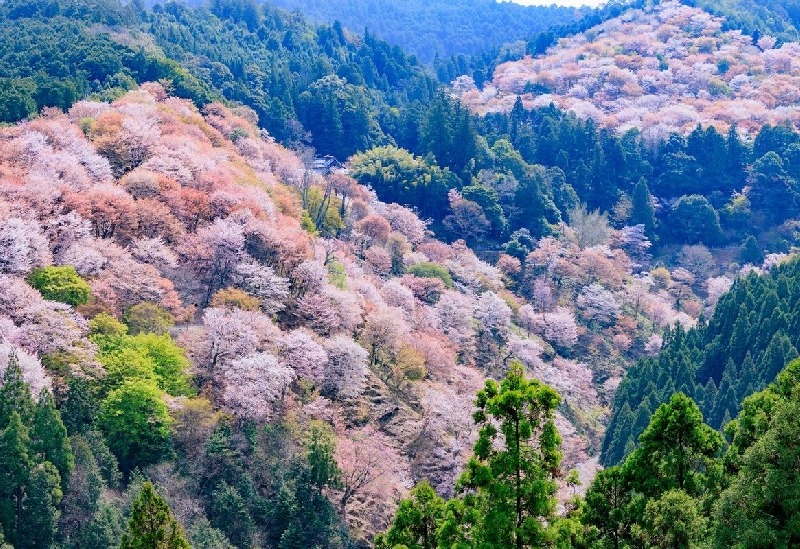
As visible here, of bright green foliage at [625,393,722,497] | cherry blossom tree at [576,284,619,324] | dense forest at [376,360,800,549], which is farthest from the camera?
cherry blossom tree at [576,284,619,324]

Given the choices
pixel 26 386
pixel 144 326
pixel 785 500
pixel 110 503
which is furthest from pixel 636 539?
pixel 144 326

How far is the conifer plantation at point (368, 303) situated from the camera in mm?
19422

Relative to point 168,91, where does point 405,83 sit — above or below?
below

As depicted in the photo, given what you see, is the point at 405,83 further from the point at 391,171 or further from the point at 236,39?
the point at 391,171

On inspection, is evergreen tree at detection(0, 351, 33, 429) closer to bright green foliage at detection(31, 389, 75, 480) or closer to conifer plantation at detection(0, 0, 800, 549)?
conifer plantation at detection(0, 0, 800, 549)

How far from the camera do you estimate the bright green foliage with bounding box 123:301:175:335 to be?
138ft

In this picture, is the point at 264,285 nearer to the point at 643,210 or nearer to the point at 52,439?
the point at 52,439

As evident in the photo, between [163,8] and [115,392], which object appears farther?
[163,8]

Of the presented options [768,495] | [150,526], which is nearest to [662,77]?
[150,526]

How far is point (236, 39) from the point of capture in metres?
108

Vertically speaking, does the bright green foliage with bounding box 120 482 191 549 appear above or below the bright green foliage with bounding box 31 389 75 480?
above

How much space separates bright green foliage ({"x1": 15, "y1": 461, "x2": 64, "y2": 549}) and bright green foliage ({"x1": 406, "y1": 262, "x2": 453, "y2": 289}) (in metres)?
35.7

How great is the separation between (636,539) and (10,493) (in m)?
22.7

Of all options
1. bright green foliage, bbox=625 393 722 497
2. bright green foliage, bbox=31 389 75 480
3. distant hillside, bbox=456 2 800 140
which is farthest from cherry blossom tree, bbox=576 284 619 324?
bright green foliage, bbox=625 393 722 497
